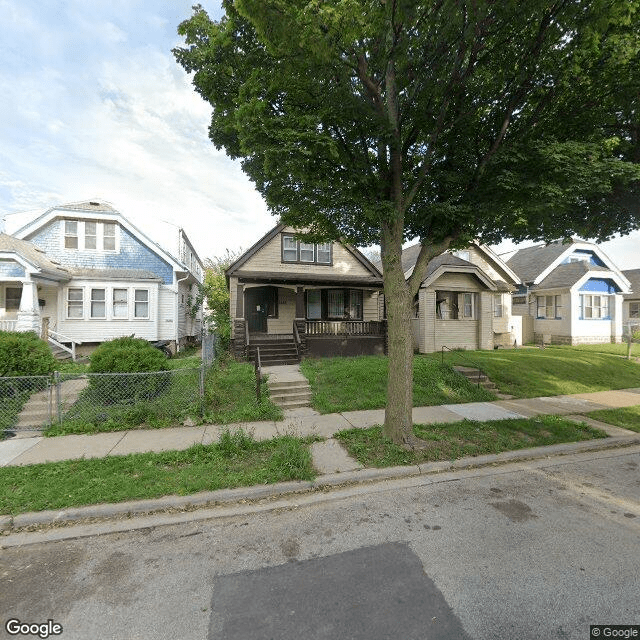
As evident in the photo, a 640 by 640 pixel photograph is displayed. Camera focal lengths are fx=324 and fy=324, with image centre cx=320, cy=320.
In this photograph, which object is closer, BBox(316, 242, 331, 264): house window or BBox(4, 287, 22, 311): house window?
→ BBox(4, 287, 22, 311): house window

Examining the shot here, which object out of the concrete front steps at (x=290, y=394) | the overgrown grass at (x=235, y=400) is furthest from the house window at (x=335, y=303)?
the concrete front steps at (x=290, y=394)

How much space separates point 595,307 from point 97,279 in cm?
2967

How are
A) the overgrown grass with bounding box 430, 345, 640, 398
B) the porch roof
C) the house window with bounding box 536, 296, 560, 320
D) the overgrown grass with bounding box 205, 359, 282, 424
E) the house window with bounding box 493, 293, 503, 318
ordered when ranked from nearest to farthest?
1. the overgrown grass with bounding box 205, 359, 282, 424
2. the overgrown grass with bounding box 430, 345, 640, 398
3. the porch roof
4. the house window with bounding box 493, 293, 503, 318
5. the house window with bounding box 536, 296, 560, 320

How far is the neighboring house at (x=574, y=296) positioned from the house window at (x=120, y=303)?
81.8 feet

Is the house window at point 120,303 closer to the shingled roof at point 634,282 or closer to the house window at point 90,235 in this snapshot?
the house window at point 90,235

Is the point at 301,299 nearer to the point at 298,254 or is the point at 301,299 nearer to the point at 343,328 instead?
the point at 343,328

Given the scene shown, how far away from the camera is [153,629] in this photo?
2.57m

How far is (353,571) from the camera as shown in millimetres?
3150

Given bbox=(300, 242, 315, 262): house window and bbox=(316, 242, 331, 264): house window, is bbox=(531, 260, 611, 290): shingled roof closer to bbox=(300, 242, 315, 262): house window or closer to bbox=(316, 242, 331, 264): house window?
bbox=(316, 242, 331, 264): house window

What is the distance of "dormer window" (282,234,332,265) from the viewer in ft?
51.9

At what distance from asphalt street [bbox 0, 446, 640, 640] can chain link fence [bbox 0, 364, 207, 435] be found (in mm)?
3555

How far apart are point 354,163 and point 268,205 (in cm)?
209

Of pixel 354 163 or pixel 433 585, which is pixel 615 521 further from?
pixel 354 163

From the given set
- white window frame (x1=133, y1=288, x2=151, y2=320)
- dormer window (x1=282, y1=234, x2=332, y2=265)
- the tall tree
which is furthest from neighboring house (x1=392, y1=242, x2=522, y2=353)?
white window frame (x1=133, y1=288, x2=151, y2=320)
